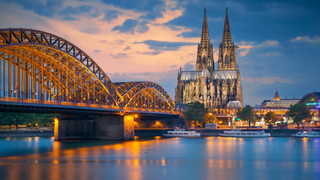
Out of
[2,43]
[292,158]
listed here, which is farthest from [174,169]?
[2,43]

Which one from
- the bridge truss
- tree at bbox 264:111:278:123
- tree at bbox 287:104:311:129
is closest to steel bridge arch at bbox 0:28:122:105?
the bridge truss

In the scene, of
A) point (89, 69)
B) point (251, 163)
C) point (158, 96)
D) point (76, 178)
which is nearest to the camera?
point (76, 178)

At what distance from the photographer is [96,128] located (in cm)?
8462

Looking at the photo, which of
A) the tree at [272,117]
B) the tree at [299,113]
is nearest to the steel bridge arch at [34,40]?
the tree at [299,113]

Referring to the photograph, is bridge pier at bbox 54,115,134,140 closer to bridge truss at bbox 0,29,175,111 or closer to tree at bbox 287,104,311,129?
bridge truss at bbox 0,29,175,111

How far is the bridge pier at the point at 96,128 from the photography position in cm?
8319

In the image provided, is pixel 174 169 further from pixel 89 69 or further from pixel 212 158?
pixel 89 69

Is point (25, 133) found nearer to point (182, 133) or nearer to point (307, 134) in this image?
point (182, 133)

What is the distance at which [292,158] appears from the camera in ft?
173

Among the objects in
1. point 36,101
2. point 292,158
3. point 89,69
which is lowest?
point 292,158

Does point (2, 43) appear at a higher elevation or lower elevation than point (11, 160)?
higher

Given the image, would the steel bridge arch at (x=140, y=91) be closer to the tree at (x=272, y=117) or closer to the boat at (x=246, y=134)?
the boat at (x=246, y=134)

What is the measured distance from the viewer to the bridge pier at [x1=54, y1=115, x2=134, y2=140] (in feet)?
273

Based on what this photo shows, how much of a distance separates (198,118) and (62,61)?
76.1m
